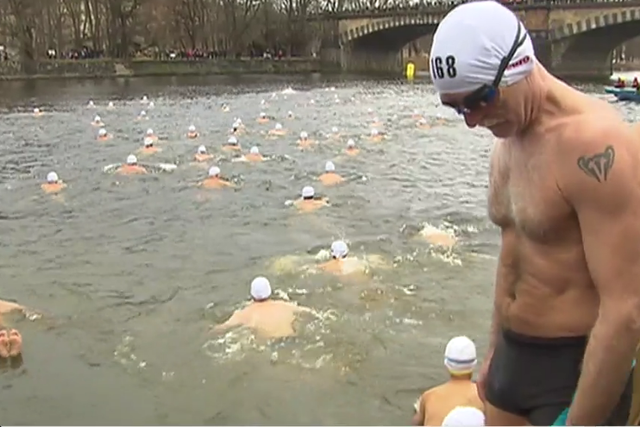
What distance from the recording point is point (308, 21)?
77938mm

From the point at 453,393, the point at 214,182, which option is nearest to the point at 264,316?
the point at 453,393

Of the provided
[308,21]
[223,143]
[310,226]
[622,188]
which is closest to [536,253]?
[622,188]

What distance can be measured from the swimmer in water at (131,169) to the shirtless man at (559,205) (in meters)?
15.2

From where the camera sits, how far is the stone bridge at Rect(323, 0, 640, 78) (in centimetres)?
5925

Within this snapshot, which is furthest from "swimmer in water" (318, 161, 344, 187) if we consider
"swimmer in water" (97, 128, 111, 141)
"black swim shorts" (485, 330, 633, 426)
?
"black swim shorts" (485, 330, 633, 426)

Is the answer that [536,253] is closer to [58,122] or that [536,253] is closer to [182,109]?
[58,122]

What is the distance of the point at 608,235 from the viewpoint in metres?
2.32

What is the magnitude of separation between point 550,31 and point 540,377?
65326mm

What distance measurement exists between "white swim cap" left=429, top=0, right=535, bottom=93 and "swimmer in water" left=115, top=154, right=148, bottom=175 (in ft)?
50.7

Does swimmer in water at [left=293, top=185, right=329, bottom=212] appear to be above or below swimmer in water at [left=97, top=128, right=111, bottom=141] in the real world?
below

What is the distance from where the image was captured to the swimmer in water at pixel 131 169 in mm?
17234

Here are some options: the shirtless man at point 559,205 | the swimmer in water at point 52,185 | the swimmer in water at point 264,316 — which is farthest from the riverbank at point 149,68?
the shirtless man at point 559,205

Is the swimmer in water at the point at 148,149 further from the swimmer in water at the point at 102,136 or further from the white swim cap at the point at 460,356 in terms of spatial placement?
the white swim cap at the point at 460,356

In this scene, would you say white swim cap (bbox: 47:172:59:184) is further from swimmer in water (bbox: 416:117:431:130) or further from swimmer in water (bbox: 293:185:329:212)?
swimmer in water (bbox: 416:117:431:130)
